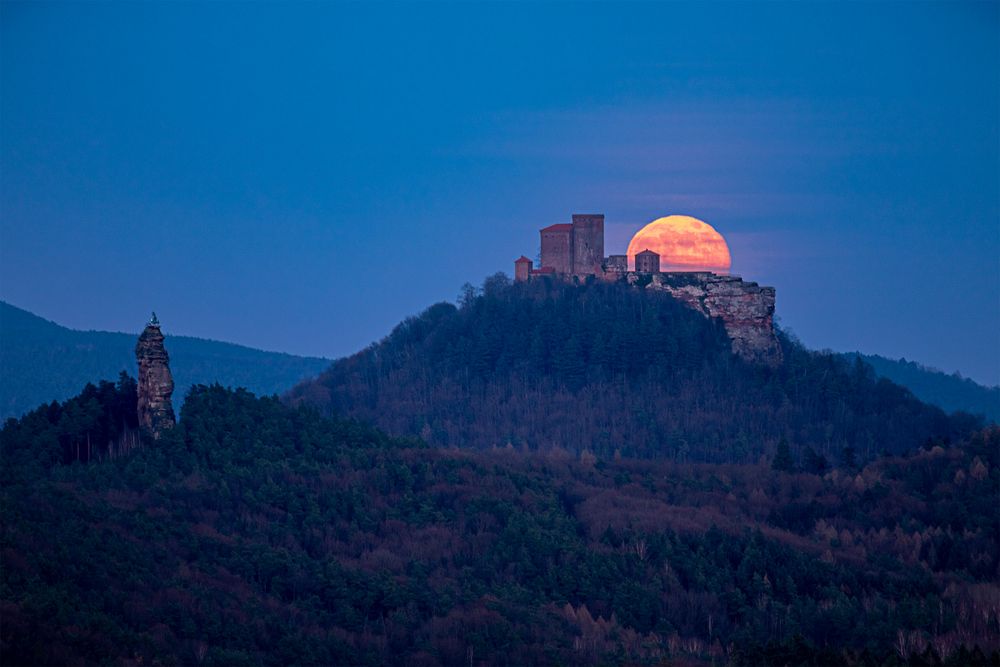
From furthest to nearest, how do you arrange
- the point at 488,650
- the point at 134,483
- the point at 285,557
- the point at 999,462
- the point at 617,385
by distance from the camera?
1. the point at 617,385
2. the point at 999,462
3. the point at 134,483
4. the point at 285,557
5. the point at 488,650

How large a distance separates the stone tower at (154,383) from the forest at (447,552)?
97 centimetres

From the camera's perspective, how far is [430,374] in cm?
13925

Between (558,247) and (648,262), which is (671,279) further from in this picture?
(558,247)

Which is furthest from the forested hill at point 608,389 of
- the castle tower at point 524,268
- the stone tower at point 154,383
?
the stone tower at point 154,383

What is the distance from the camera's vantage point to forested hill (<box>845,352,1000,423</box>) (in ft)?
602

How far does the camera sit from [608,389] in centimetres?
13238

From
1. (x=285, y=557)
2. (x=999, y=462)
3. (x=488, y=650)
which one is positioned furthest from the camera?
(x=999, y=462)

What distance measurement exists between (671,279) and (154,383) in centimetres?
6484

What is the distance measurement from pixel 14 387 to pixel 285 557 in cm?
9948

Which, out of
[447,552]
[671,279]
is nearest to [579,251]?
[671,279]

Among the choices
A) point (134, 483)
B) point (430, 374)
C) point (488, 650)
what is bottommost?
point (488, 650)

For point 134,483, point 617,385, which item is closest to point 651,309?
point 617,385

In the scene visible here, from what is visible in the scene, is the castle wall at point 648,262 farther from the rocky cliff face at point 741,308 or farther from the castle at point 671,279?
the rocky cliff face at point 741,308

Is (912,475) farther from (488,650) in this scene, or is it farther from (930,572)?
(488,650)
